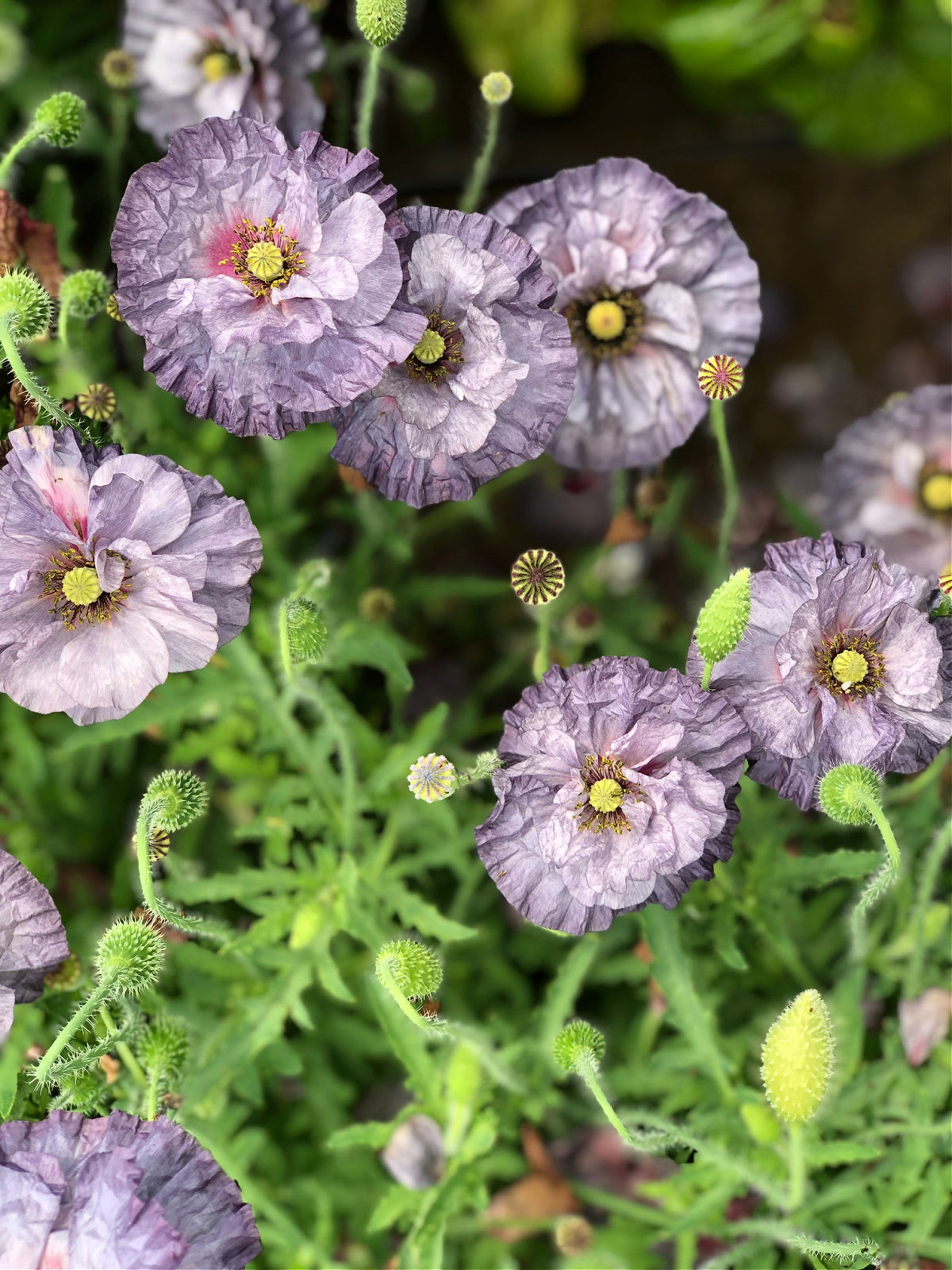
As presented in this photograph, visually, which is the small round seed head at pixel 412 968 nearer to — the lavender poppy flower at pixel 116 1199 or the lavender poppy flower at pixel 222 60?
the lavender poppy flower at pixel 116 1199

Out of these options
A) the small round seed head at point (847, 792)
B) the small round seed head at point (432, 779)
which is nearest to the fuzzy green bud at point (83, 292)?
the small round seed head at point (432, 779)

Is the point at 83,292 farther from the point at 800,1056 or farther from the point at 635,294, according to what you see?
the point at 800,1056

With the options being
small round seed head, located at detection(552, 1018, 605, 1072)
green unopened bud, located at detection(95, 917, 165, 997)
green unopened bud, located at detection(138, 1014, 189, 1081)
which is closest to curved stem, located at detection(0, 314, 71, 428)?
green unopened bud, located at detection(95, 917, 165, 997)

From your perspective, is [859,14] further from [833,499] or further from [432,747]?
[432,747]

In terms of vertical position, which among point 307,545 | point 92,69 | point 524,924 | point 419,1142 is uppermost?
point 92,69

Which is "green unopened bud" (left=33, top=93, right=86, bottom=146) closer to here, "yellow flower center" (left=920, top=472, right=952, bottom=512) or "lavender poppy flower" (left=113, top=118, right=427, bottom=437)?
"lavender poppy flower" (left=113, top=118, right=427, bottom=437)

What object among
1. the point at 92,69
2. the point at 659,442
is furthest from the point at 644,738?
the point at 92,69
